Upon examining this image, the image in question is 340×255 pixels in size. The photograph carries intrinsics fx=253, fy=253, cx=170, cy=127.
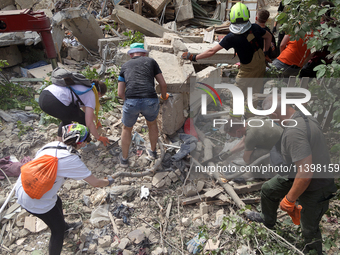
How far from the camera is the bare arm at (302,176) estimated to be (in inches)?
100

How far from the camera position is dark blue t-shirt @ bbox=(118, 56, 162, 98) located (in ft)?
13.4

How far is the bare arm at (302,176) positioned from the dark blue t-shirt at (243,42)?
109 inches

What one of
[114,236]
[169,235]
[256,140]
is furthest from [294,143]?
[114,236]

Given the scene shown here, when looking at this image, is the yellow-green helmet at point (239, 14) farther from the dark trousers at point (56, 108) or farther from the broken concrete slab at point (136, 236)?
the broken concrete slab at point (136, 236)

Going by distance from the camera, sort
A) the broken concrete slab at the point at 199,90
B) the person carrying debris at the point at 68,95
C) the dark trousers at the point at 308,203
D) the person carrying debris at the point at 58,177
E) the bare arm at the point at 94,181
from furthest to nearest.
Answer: the broken concrete slab at the point at 199,90
the person carrying debris at the point at 68,95
the bare arm at the point at 94,181
the dark trousers at the point at 308,203
the person carrying debris at the point at 58,177

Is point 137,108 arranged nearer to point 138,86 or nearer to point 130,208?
point 138,86

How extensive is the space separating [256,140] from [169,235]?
2.02 meters

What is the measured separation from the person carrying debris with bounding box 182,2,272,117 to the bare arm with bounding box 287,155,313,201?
2781mm

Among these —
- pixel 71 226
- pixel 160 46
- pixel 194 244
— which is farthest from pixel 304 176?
pixel 160 46

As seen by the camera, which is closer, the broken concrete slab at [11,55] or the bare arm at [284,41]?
the bare arm at [284,41]

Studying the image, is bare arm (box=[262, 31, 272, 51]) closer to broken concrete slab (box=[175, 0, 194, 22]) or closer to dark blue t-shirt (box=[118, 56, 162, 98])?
dark blue t-shirt (box=[118, 56, 162, 98])

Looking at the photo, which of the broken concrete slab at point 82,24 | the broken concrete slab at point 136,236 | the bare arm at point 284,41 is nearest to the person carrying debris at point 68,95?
the broken concrete slab at point 136,236

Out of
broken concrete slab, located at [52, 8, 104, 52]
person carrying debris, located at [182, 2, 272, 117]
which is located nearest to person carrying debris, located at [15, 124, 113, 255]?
person carrying debris, located at [182, 2, 272, 117]

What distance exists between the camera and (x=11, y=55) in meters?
8.30
